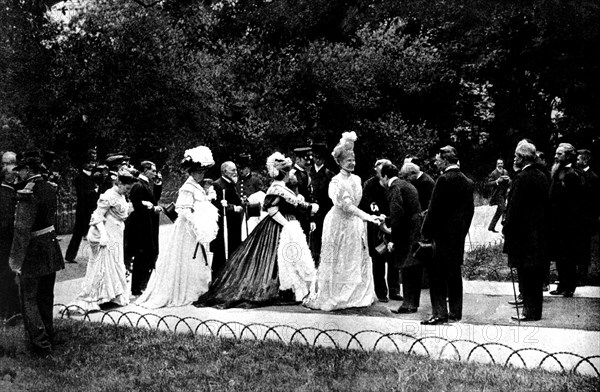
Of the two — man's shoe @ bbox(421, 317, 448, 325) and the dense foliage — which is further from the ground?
the dense foliage

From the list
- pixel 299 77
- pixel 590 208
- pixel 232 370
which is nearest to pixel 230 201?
pixel 232 370

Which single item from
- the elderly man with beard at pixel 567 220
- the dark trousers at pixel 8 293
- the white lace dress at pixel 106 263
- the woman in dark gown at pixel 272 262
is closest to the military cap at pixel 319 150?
the woman in dark gown at pixel 272 262

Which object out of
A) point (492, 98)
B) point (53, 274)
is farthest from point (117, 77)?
point (492, 98)

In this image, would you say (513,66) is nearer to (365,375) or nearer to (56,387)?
(365,375)

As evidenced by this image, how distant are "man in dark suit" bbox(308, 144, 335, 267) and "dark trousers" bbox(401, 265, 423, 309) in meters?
2.42

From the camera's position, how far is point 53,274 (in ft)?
22.0

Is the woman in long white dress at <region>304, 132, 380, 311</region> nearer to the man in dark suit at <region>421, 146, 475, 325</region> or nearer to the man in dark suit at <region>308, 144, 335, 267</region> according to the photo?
the man in dark suit at <region>421, 146, 475, 325</region>

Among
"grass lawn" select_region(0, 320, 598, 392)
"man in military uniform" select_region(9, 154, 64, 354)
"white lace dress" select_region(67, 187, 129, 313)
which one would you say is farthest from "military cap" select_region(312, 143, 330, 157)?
"man in military uniform" select_region(9, 154, 64, 354)

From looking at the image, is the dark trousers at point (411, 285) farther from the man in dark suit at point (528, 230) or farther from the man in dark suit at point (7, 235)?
the man in dark suit at point (7, 235)

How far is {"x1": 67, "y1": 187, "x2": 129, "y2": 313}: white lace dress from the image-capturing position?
843 cm

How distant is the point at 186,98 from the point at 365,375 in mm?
9111

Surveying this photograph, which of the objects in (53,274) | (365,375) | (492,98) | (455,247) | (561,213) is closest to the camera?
(365,375)

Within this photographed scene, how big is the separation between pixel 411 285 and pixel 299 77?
11847 millimetres

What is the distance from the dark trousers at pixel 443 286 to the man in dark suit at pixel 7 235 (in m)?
4.71
